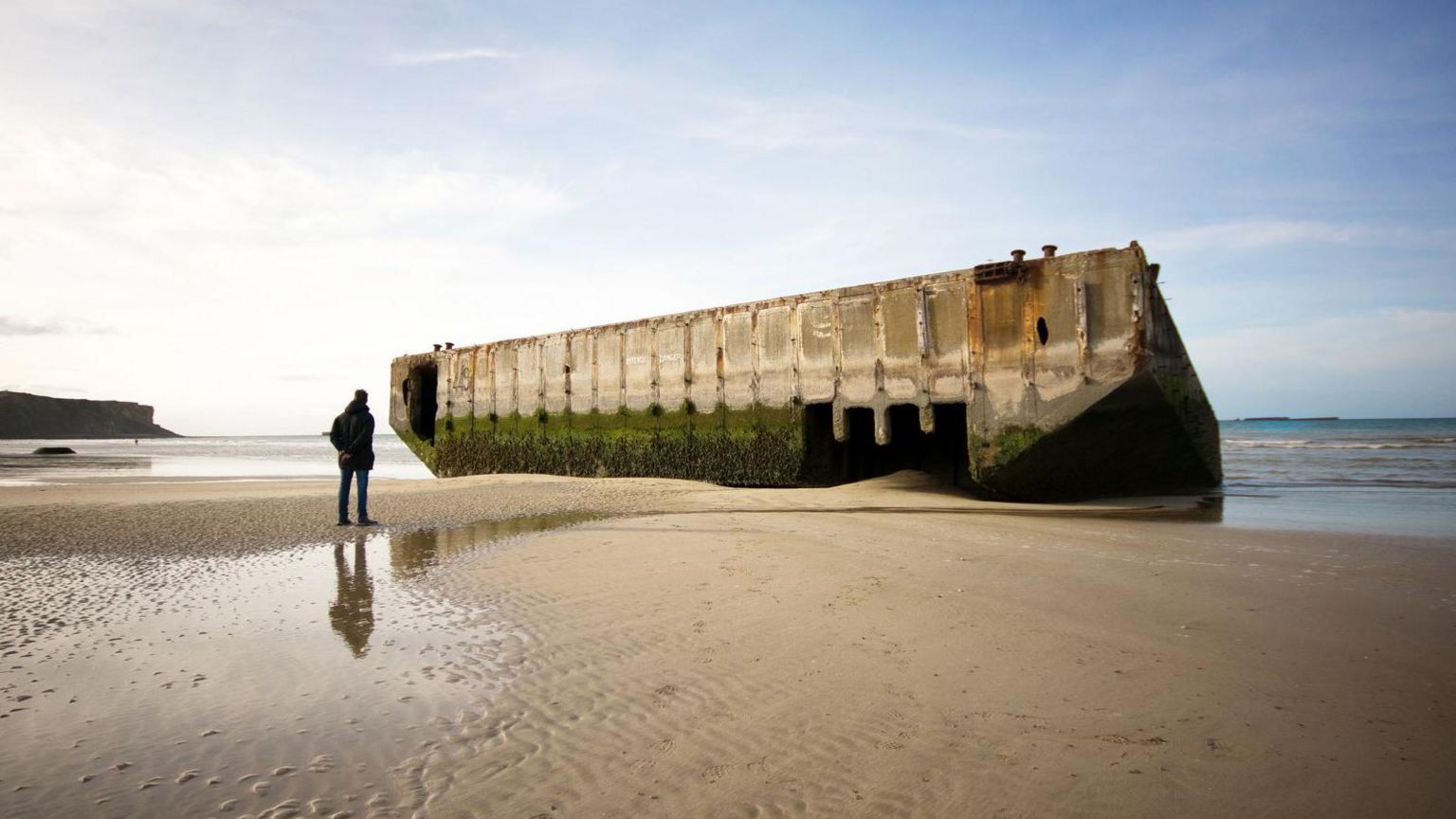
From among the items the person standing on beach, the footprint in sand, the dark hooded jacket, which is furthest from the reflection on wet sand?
the footprint in sand

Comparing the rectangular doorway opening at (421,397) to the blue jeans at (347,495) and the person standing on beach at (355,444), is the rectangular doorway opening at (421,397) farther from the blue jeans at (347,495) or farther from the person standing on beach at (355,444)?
the blue jeans at (347,495)

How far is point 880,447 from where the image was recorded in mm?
11984

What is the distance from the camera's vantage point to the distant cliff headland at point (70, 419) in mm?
86188

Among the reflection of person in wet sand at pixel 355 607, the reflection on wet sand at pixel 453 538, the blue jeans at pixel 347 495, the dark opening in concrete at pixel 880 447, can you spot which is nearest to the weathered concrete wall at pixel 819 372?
the dark opening in concrete at pixel 880 447

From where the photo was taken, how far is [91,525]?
24.7 feet

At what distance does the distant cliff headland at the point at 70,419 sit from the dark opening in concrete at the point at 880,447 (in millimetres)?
108012

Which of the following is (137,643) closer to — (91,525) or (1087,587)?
(1087,587)

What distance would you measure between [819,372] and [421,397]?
10849 millimetres

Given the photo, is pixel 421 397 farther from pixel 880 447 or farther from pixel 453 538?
pixel 453 538

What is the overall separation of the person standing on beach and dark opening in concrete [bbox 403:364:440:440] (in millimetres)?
8593

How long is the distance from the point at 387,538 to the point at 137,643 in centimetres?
358

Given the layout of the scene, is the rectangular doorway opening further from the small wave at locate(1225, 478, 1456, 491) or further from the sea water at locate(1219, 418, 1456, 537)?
the small wave at locate(1225, 478, 1456, 491)

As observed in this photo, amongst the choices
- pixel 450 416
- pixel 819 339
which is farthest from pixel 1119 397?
pixel 450 416

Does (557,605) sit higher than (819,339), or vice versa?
(819,339)
